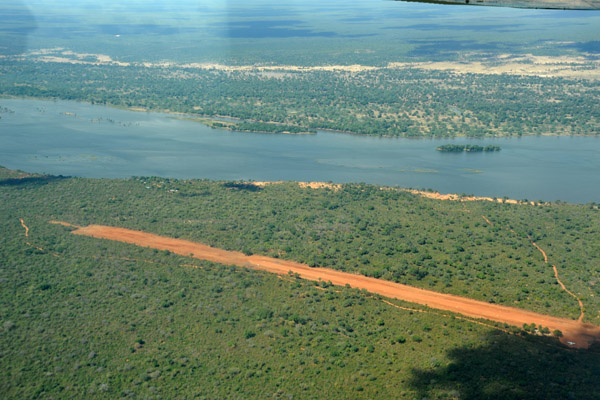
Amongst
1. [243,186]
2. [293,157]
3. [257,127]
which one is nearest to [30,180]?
[243,186]

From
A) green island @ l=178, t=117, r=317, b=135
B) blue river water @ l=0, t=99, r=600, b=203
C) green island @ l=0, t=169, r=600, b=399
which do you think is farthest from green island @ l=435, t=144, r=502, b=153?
green island @ l=0, t=169, r=600, b=399

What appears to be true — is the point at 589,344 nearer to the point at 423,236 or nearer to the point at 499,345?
the point at 499,345

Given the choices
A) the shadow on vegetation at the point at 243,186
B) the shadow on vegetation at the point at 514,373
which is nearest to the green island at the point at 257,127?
the shadow on vegetation at the point at 243,186

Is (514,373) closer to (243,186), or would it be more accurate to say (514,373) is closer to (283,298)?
(283,298)

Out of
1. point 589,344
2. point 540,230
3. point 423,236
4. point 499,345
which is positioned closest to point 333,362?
point 499,345

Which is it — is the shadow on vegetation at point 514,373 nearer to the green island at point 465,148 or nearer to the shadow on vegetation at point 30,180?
the shadow on vegetation at point 30,180

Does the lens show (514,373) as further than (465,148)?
No
